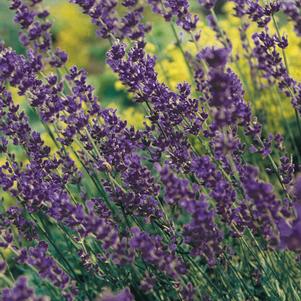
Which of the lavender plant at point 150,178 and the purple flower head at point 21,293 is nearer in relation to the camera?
the purple flower head at point 21,293

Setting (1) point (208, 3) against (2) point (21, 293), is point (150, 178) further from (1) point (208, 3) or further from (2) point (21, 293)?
(1) point (208, 3)

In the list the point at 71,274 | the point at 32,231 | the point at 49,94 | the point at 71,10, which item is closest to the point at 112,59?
the point at 49,94

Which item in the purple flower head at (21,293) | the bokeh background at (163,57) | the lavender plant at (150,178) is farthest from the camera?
the bokeh background at (163,57)

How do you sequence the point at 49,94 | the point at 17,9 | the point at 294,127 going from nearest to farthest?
the point at 49,94
the point at 17,9
the point at 294,127

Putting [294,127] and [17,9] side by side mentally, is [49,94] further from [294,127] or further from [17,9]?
[294,127]

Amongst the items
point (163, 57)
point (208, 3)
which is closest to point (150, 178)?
point (208, 3)

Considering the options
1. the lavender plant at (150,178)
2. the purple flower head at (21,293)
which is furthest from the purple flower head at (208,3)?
the purple flower head at (21,293)

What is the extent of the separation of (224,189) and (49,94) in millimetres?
1333

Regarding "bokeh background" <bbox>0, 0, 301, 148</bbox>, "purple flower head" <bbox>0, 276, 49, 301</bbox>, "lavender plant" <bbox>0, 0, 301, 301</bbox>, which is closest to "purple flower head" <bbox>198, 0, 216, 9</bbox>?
"lavender plant" <bbox>0, 0, 301, 301</bbox>

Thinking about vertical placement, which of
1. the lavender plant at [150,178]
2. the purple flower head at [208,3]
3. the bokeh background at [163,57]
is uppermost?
the purple flower head at [208,3]

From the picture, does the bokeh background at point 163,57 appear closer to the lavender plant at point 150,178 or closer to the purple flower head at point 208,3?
the lavender plant at point 150,178

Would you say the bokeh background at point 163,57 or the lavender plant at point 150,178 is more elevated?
the lavender plant at point 150,178

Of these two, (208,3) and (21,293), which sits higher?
(208,3)

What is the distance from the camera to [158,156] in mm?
3189
